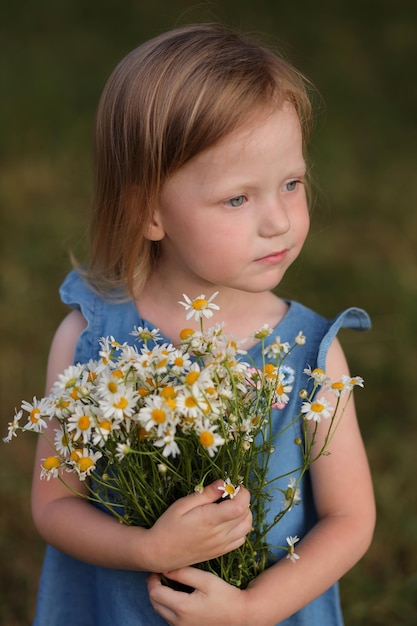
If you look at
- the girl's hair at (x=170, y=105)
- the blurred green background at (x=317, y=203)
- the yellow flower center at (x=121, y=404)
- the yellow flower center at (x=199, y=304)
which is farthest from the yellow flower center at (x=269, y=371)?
the blurred green background at (x=317, y=203)

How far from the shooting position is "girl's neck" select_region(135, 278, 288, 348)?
7.16 feet

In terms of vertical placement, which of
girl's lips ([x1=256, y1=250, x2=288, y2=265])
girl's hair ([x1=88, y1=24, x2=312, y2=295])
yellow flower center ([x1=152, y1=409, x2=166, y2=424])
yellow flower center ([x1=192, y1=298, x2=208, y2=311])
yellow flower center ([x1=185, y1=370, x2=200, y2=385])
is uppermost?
girl's hair ([x1=88, y1=24, x2=312, y2=295])

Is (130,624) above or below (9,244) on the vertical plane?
below

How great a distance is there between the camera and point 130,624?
6.98 feet

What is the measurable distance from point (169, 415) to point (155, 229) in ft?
2.27

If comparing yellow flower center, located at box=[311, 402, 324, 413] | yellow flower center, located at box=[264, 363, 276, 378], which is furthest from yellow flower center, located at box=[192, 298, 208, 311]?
yellow flower center, located at box=[311, 402, 324, 413]

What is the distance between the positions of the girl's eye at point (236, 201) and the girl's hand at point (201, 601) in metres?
0.74

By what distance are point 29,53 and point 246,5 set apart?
2233 mm

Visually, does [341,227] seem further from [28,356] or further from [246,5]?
[246,5]

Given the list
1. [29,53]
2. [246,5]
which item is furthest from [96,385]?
[246,5]

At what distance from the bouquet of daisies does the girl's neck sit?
389 millimetres

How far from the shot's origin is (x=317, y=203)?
17.0 ft

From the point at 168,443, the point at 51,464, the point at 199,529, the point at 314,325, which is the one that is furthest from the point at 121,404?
the point at 314,325

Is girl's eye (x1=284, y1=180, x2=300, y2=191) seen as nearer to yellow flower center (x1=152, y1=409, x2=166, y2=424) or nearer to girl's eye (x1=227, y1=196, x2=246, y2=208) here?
girl's eye (x1=227, y1=196, x2=246, y2=208)
